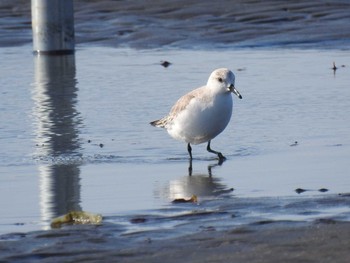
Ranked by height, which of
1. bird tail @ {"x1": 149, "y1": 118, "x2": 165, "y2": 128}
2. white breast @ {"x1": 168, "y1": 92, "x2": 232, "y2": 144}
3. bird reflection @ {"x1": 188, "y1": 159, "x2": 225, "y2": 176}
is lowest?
bird reflection @ {"x1": 188, "y1": 159, "x2": 225, "y2": 176}

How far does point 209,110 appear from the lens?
9.90 meters

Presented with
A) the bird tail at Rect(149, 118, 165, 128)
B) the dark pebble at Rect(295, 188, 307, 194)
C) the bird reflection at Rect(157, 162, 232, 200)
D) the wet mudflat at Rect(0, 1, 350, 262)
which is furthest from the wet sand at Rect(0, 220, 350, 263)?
the bird tail at Rect(149, 118, 165, 128)

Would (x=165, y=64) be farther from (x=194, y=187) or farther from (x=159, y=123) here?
(x=194, y=187)

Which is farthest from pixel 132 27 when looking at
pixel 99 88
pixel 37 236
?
pixel 37 236

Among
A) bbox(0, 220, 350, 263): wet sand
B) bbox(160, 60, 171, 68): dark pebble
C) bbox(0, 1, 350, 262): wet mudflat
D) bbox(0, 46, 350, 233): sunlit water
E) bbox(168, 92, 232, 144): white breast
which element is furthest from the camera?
bbox(160, 60, 171, 68): dark pebble

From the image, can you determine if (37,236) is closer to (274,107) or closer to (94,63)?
(274,107)

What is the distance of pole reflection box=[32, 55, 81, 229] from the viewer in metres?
8.47

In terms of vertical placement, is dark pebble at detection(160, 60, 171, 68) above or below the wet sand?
above

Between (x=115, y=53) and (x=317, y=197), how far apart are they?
10626 mm

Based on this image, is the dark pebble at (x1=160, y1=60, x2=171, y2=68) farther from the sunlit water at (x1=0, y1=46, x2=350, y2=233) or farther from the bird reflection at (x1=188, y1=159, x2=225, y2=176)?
the bird reflection at (x1=188, y1=159, x2=225, y2=176)

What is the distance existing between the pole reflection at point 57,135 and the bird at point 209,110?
0.95 m

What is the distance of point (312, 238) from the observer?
21.8 ft

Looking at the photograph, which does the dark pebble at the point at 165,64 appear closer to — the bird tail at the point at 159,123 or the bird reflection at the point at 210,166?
the bird tail at the point at 159,123

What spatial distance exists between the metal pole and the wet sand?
10884 millimetres
